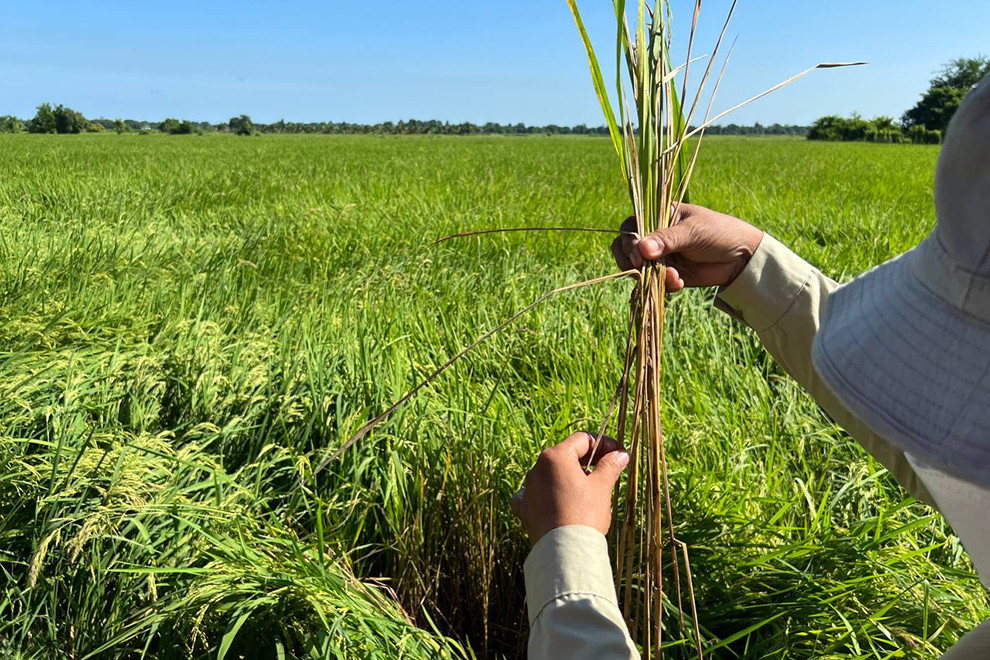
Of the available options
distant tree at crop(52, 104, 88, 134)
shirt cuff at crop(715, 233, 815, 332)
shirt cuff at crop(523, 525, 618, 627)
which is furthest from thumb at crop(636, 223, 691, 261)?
distant tree at crop(52, 104, 88, 134)

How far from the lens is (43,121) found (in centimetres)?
6334

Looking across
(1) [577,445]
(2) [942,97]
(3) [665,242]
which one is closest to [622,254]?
(3) [665,242]

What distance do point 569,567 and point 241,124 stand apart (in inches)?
3026

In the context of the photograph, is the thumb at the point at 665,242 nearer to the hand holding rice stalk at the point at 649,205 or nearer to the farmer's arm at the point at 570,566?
the hand holding rice stalk at the point at 649,205

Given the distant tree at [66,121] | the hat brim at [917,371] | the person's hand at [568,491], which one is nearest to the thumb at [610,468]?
the person's hand at [568,491]

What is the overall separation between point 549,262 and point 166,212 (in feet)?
11.6

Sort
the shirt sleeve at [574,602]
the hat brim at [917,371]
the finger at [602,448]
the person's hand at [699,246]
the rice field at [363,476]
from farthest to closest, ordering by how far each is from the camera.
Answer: the rice field at [363,476]
the person's hand at [699,246]
the finger at [602,448]
the shirt sleeve at [574,602]
the hat brim at [917,371]

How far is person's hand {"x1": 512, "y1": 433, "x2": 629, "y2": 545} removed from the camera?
0.90 metres

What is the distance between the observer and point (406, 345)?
2.35m

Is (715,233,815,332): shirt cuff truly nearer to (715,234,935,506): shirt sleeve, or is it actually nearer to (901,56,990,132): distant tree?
(715,234,935,506): shirt sleeve

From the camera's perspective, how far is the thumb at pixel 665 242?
1.11m

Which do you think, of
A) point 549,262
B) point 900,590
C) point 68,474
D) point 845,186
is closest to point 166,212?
point 549,262

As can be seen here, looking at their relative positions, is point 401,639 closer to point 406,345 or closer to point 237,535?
point 237,535

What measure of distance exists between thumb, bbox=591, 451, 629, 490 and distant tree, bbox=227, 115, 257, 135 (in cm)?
6834
